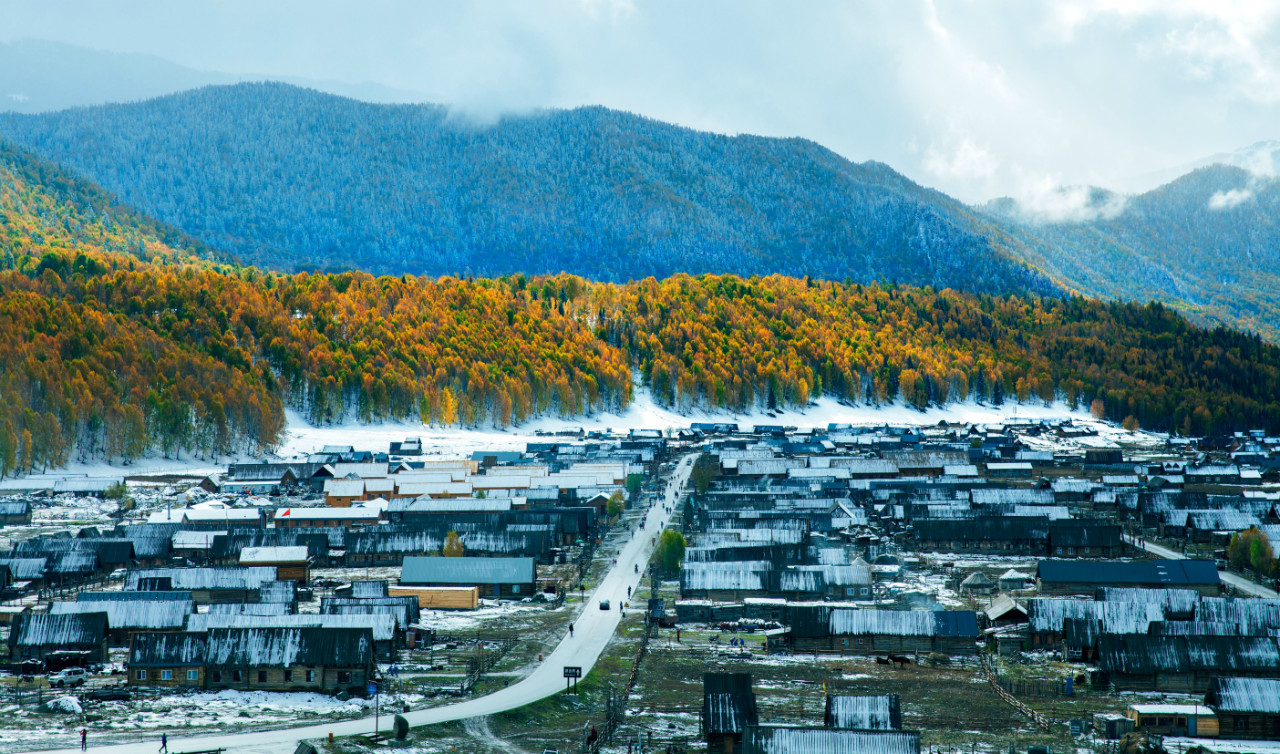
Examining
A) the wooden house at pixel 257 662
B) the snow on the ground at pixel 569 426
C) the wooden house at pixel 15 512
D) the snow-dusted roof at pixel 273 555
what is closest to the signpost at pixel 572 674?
the wooden house at pixel 257 662

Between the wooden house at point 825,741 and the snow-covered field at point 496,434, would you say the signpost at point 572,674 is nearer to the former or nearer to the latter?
the wooden house at point 825,741

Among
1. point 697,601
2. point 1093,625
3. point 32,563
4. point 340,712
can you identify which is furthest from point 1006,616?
point 32,563

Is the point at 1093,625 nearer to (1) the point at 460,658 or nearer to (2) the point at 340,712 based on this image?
(1) the point at 460,658

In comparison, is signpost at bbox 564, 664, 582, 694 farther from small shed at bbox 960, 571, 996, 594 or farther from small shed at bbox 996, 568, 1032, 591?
small shed at bbox 996, 568, 1032, 591

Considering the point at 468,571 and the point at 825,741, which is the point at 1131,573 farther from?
the point at 825,741

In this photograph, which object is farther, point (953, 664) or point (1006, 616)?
point (1006, 616)

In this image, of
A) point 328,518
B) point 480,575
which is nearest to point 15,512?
point 328,518

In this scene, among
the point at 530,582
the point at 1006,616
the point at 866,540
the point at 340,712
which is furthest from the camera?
the point at 866,540
